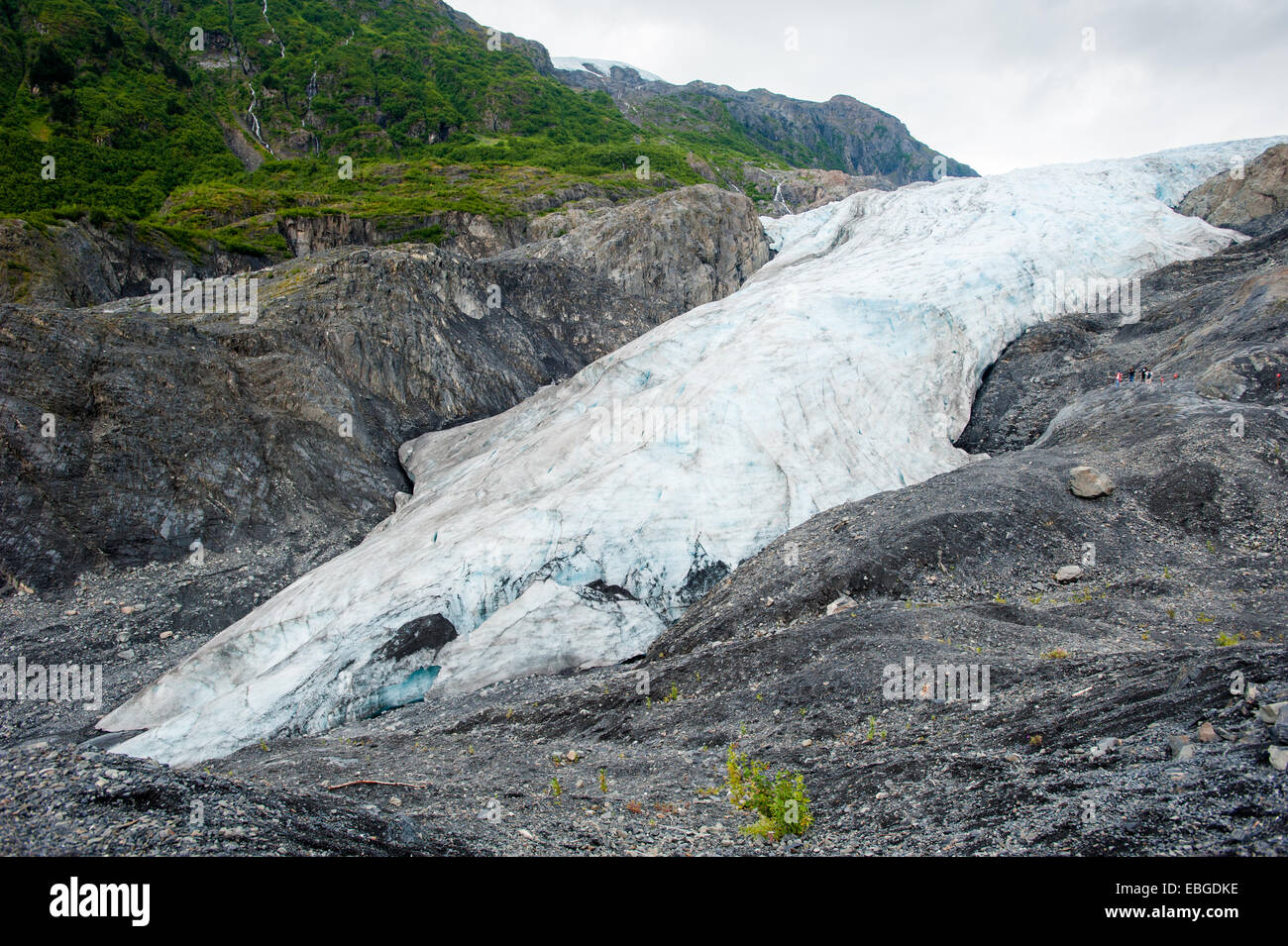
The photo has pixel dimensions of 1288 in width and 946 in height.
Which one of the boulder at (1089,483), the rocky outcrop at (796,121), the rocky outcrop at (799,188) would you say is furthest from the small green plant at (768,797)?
the rocky outcrop at (796,121)

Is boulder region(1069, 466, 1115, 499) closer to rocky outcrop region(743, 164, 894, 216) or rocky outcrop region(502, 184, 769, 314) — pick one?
rocky outcrop region(502, 184, 769, 314)

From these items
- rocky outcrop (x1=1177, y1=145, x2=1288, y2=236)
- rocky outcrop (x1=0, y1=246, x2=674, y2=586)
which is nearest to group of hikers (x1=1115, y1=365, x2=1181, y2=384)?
rocky outcrop (x1=1177, y1=145, x2=1288, y2=236)

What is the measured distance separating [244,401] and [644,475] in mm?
16472

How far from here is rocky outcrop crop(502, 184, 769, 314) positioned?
47.2m

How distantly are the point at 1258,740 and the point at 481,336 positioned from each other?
34111mm

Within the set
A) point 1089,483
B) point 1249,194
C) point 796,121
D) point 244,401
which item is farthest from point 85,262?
point 796,121

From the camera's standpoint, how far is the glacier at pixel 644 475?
1689 centimetres

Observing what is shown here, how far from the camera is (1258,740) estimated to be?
6.45 metres

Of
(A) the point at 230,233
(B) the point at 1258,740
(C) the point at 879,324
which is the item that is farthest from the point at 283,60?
(B) the point at 1258,740

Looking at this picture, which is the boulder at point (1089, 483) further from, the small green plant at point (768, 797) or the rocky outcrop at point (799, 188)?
the rocky outcrop at point (799, 188)

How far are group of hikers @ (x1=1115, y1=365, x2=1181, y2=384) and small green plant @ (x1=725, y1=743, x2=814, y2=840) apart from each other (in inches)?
797

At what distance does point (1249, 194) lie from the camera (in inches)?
1559

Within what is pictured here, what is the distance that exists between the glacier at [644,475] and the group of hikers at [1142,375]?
483 centimetres

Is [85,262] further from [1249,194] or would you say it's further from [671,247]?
[1249,194]
